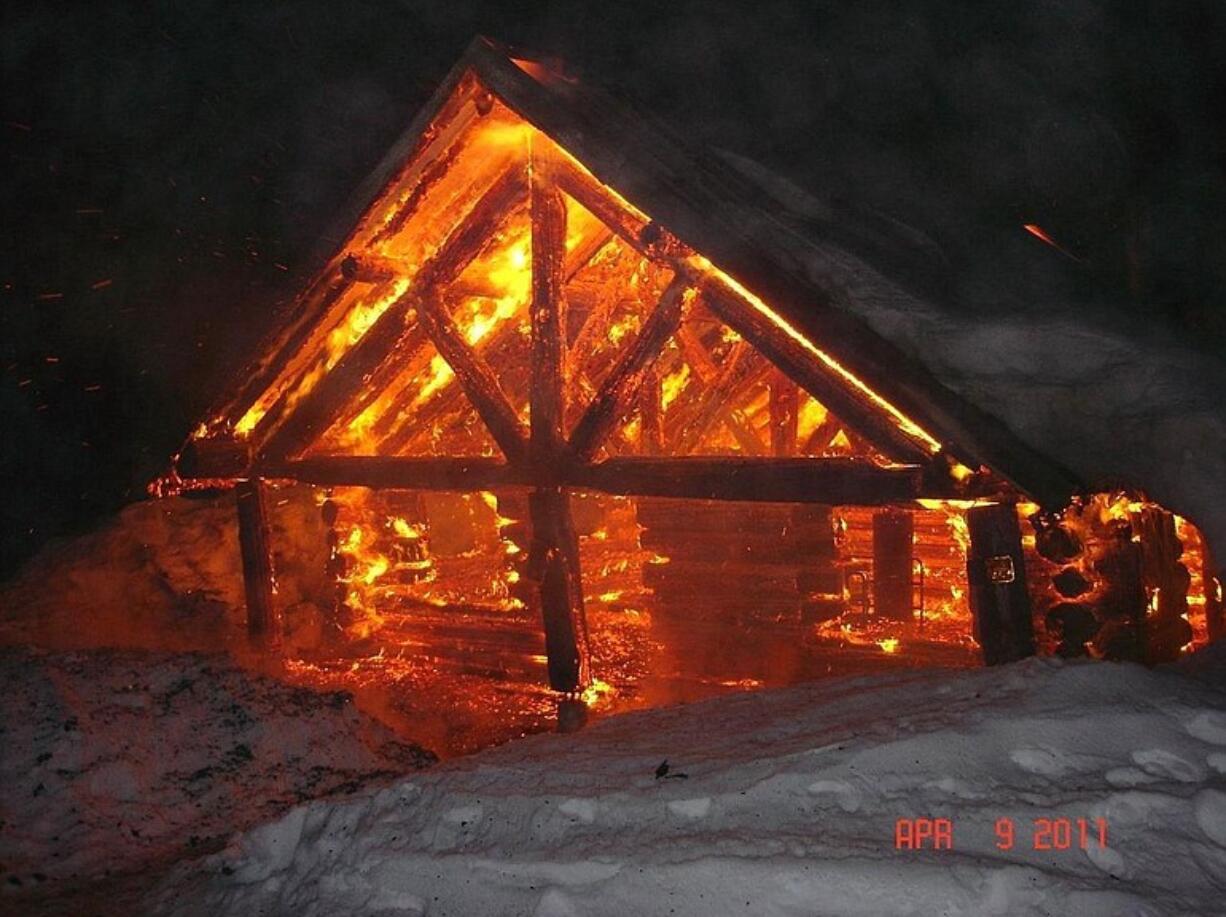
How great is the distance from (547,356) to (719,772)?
11.1 feet

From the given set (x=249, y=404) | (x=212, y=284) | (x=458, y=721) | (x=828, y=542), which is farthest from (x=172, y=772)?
(x=212, y=284)

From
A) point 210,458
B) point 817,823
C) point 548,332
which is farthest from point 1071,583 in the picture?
point 210,458

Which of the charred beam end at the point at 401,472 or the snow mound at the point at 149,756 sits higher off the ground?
the charred beam end at the point at 401,472

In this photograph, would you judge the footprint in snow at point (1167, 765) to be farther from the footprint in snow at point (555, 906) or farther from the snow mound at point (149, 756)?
the snow mound at point (149, 756)

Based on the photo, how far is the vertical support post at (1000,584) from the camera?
3.72 metres

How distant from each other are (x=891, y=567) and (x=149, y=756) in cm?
640

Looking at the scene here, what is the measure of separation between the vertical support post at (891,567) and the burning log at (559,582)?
3.54 metres

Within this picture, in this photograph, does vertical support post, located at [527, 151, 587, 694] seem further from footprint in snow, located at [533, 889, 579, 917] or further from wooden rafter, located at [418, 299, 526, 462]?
footprint in snow, located at [533, 889, 579, 917]

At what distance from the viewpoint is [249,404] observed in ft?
20.6

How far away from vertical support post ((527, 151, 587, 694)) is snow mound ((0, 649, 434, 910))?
1481 mm

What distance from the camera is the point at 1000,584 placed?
378 cm

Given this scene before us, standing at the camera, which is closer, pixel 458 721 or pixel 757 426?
pixel 458 721

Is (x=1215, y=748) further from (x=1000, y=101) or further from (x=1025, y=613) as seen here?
(x=1000, y=101)
